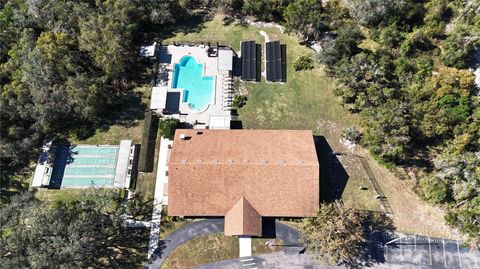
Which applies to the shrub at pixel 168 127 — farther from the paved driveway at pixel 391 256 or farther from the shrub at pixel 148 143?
the paved driveway at pixel 391 256

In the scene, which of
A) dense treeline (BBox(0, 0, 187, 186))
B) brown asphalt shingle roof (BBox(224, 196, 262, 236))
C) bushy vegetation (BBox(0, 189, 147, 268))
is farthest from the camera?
dense treeline (BBox(0, 0, 187, 186))

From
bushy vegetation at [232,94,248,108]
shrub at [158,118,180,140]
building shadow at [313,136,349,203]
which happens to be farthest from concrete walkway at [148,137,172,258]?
building shadow at [313,136,349,203]

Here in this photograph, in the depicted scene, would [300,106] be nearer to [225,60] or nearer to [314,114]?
[314,114]

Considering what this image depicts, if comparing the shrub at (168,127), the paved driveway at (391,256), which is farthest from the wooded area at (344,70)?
the shrub at (168,127)

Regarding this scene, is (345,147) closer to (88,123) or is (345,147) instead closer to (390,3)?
(390,3)

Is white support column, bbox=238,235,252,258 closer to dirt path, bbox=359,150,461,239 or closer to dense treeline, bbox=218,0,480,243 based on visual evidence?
dirt path, bbox=359,150,461,239

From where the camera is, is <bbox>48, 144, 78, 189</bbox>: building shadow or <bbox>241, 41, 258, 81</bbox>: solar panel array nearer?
<bbox>48, 144, 78, 189</bbox>: building shadow

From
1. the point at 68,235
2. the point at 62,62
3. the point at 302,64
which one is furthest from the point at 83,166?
the point at 302,64

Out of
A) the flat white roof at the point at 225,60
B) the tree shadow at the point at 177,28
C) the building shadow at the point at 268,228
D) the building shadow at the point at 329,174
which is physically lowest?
the building shadow at the point at 268,228
